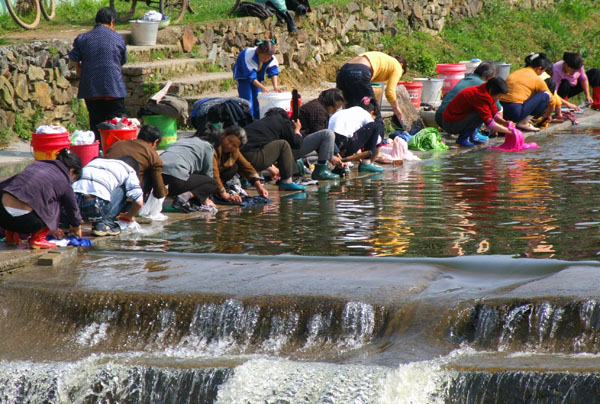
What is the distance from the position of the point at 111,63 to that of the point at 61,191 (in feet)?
12.6

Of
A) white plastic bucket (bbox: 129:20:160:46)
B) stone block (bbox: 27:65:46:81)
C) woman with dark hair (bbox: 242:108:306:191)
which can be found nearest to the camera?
woman with dark hair (bbox: 242:108:306:191)

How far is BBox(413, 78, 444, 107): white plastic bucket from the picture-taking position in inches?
616

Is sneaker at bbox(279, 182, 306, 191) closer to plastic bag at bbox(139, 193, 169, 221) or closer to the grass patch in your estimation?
plastic bag at bbox(139, 193, 169, 221)

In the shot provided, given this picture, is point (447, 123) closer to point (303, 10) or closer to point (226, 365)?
point (303, 10)

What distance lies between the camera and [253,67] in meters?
12.1

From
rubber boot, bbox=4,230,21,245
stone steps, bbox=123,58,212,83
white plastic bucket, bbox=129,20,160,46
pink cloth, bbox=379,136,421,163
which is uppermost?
white plastic bucket, bbox=129,20,160,46

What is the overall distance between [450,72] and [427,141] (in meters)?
3.33

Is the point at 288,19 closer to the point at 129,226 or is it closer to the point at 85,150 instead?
the point at 85,150

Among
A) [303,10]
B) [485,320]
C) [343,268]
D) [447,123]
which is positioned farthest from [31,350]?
[303,10]

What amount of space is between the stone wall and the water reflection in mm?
4424

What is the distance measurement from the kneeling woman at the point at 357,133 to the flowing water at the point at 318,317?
→ 3.08 metres

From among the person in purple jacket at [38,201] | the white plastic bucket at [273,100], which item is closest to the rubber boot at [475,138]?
the white plastic bucket at [273,100]

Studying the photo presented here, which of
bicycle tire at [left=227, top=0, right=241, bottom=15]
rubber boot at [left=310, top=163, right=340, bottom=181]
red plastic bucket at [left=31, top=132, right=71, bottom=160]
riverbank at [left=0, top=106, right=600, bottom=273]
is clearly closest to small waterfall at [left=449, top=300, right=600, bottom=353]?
riverbank at [left=0, top=106, right=600, bottom=273]

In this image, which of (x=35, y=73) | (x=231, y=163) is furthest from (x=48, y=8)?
(x=231, y=163)
